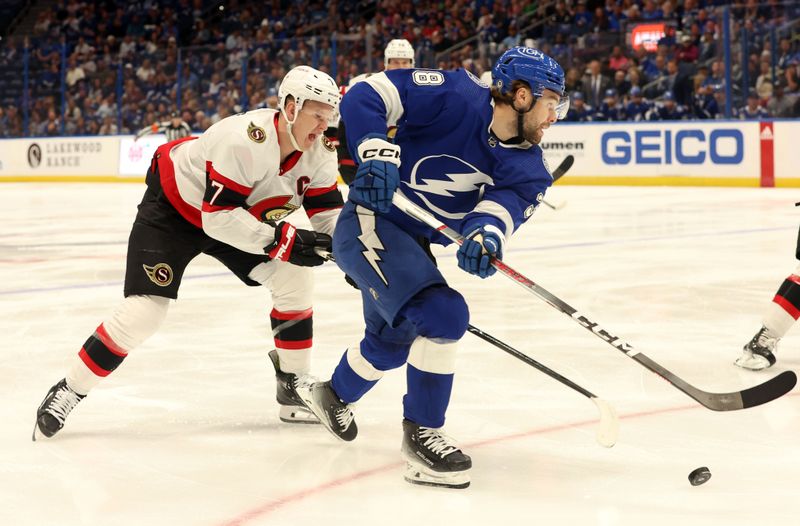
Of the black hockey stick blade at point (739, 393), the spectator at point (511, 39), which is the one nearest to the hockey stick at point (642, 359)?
the black hockey stick blade at point (739, 393)

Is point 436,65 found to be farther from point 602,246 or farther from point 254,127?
point 254,127

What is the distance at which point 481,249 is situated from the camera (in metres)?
2.55

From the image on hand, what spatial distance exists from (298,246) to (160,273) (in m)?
0.40

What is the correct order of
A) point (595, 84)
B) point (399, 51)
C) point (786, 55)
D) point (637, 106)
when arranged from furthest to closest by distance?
1. point (595, 84)
2. point (637, 106)
3. point (786, 55)
4. point (399, 51)

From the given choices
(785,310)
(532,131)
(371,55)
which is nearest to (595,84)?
(371,55)

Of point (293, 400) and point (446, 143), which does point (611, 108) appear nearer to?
point (293, 400)

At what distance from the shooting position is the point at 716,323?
468 cm

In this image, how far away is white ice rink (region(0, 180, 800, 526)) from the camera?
2.45m

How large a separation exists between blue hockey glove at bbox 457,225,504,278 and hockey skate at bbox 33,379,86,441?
49.1 inches

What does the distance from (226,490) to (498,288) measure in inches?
Answer: 129

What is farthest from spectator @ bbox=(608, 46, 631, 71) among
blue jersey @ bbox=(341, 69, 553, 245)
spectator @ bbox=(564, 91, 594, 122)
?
blue jersey @ bbox=(341, 69, 553, 245)

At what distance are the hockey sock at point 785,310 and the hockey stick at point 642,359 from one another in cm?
132

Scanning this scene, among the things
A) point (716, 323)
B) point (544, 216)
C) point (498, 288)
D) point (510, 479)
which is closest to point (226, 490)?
point (510, 479)

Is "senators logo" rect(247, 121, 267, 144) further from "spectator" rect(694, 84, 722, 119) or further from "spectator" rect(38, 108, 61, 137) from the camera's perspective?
"spectator" rect(38, 108, 61, 137)
